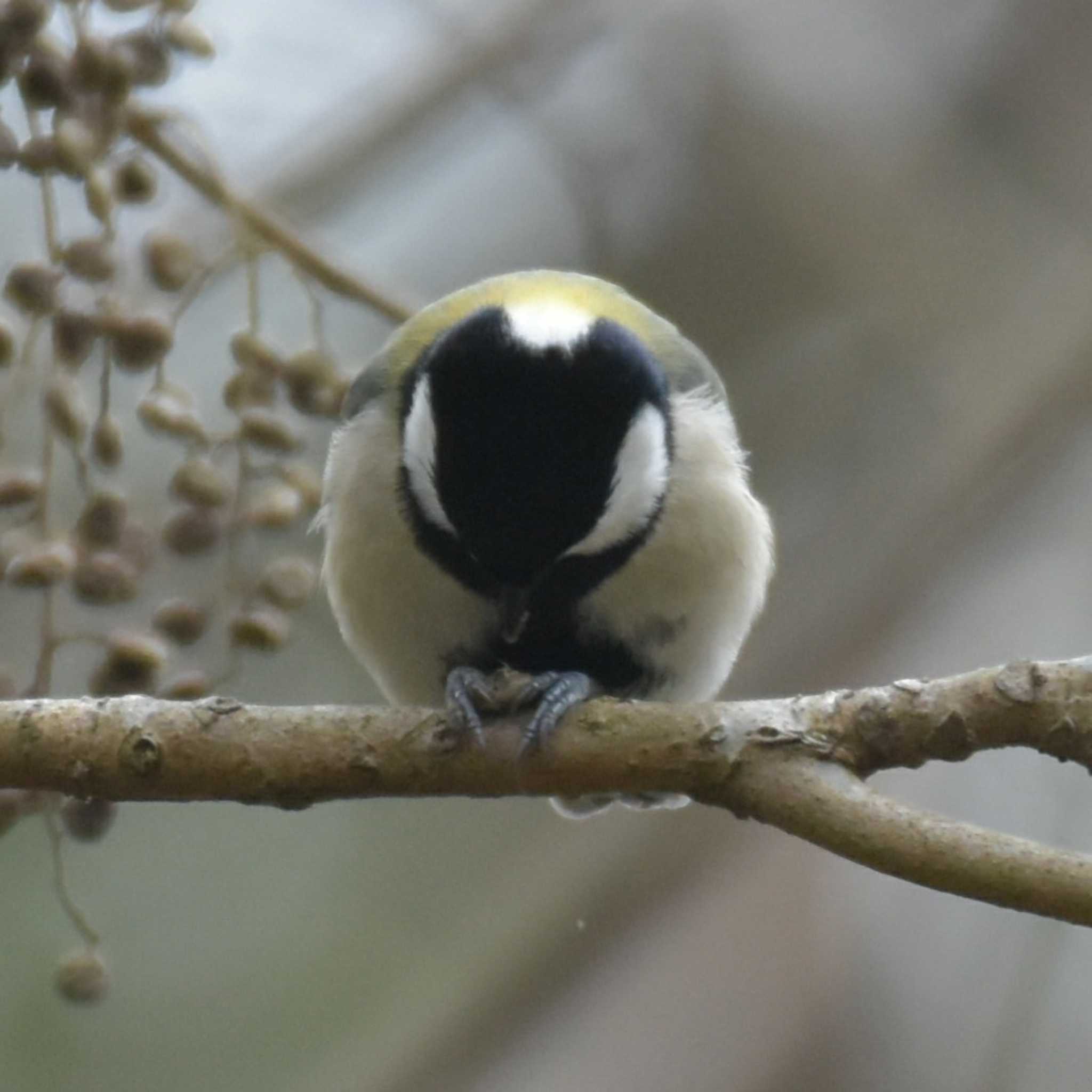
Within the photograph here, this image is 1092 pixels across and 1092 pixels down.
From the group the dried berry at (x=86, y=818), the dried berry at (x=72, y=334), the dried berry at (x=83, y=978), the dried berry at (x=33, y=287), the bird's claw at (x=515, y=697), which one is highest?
the dried berry at (x=33, y=287)

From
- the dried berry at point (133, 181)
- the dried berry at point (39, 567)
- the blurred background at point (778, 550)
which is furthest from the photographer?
the blurred background at point (778, 550)

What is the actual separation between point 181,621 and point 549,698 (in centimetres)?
35

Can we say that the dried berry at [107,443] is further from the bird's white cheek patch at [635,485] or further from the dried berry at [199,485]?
the bird's white cheek patch at [635,485]

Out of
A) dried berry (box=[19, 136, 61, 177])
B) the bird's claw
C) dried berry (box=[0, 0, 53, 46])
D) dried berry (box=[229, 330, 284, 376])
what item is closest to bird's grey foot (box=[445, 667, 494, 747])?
the bird's claw

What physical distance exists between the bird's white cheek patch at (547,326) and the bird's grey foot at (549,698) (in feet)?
1.08

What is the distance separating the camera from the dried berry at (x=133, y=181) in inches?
60.3

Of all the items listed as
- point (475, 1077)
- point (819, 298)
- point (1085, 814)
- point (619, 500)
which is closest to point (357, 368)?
point (619, 500)

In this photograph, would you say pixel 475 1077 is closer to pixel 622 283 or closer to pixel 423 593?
pixel 423 593

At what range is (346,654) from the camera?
3.40 metres

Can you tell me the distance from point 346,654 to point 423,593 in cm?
166

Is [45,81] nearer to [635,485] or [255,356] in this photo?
[255,356]

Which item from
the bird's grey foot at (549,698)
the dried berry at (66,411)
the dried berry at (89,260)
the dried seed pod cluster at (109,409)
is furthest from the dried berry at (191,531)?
the bird's grey foot at (549,698)

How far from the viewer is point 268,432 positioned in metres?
1.53

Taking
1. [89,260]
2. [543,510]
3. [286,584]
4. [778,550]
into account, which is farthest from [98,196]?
[778,550]
